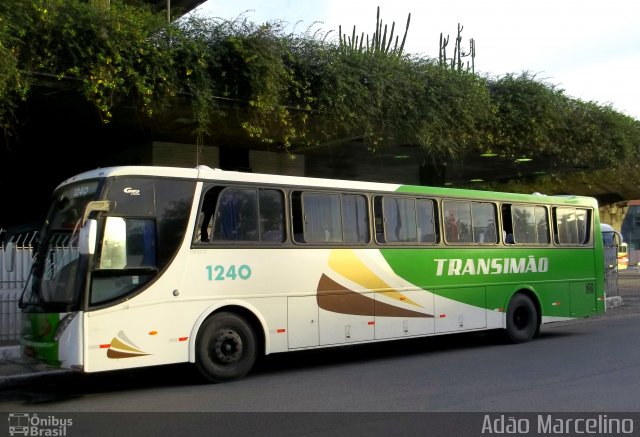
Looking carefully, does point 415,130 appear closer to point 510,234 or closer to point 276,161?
point 510,234

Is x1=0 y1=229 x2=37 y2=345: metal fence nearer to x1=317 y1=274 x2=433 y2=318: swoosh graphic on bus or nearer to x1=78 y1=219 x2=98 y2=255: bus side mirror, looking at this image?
x1=78 y1=219 x2=98 y2=255: bus side mirror

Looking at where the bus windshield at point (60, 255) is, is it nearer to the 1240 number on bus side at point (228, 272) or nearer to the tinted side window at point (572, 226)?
the 1240 number on bus side at point (228, 272)

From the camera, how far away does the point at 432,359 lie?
11.7 metres

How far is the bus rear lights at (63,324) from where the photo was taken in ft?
27.3

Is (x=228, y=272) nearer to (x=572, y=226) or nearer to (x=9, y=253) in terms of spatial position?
(x=9, y=253)

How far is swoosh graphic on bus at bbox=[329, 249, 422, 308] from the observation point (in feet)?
36.0

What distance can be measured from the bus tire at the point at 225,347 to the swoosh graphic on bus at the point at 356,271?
190 cm

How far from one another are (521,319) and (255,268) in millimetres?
6680

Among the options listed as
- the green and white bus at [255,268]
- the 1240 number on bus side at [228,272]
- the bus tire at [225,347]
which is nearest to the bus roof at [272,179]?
the green and white bus at [255,268]

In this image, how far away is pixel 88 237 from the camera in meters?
8.23

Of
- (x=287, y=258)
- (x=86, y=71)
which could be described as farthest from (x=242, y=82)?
(x=287, y=258)

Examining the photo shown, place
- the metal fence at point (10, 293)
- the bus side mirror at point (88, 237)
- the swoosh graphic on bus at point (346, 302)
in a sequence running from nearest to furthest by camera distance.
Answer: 1. the bus side mirror at point (88, 237)
2. the swoosh graphic on bus at point (346, 302)
3. the metal fence at point (10, 293)

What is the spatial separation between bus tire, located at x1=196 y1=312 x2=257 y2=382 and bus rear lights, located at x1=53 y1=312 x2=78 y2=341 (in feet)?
5.84

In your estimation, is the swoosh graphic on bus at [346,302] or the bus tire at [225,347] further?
the swoosh graphic on bus at [346,302]
